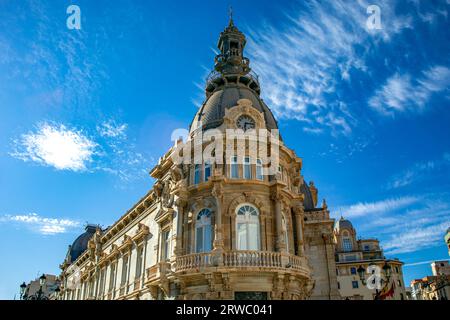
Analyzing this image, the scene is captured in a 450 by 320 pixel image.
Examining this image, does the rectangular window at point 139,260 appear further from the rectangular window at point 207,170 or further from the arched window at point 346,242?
the arched window at point 346,242

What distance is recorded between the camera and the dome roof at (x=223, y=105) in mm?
26062

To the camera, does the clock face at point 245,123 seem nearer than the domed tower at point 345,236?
Yes

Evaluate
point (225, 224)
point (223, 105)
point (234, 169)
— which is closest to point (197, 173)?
point (234, 169)

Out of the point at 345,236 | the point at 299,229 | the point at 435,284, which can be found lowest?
the point at 299,229

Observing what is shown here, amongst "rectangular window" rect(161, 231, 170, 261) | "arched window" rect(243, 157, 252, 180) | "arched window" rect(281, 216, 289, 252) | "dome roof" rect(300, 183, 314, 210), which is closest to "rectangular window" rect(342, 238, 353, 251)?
"dome roof" rect(300, 183, 314, 210)

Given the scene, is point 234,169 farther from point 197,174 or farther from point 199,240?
point 199,240

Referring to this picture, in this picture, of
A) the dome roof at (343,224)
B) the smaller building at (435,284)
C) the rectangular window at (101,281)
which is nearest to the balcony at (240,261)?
the rectangular window at (101,281)

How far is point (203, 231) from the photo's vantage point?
22.7m

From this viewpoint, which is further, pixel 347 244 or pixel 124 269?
pixel 347 244

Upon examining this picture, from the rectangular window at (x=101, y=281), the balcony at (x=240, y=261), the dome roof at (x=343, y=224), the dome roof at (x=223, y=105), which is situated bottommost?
the balcony at (x=240, y=261)

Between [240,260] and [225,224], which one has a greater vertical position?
[225,224]

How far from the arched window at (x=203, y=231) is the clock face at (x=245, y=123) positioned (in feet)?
18.9

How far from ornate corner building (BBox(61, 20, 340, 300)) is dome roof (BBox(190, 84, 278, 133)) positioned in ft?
0.26

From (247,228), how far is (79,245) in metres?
46.6
